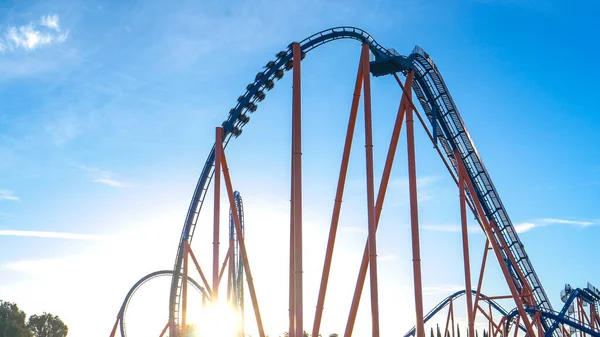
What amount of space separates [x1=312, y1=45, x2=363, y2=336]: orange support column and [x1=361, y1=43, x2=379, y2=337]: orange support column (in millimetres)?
386

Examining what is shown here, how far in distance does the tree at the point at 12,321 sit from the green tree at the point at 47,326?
101 centimetres

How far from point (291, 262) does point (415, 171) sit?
11.0 ft

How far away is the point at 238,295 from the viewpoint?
2497 cm

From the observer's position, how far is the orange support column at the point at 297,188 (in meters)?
11.1

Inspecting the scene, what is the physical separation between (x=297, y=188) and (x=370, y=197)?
1.38m

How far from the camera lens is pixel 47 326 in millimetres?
42906

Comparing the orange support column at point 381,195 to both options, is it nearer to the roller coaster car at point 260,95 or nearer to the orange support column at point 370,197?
the orange support column at point 370,197

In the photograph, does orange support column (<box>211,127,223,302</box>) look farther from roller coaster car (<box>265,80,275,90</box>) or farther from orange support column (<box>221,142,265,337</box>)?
roller coaster car (<box>265,80,275,90</box>)

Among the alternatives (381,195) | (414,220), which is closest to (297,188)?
(381,195)

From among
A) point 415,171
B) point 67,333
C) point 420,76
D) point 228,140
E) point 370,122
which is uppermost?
point 420,76

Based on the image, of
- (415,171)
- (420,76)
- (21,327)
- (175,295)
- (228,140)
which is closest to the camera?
(415,171)

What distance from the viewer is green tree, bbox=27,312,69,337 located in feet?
139

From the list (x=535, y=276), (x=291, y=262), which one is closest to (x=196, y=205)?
(x=291, y=262)

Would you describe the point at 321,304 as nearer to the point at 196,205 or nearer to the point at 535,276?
the point at 196,205
